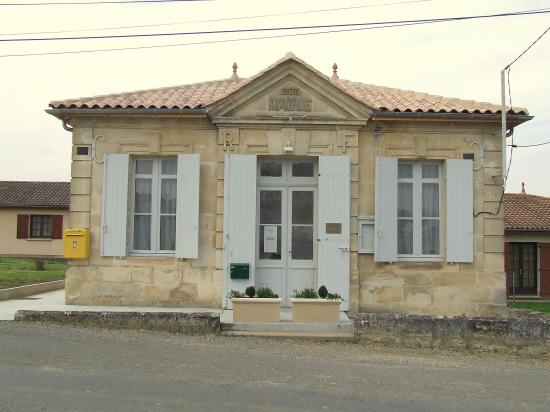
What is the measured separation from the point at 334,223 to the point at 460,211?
231cm

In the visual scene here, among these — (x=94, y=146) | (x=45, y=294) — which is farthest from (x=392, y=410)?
(x=45, y=294)

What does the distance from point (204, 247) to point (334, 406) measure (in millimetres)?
6172

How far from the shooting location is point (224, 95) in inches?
449

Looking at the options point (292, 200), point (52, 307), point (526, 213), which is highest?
point (526, 213)

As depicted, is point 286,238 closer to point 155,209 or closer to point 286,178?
point 286,178

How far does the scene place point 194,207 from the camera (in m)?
11.5

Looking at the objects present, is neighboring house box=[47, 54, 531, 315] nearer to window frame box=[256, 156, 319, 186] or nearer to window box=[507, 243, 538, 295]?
window frame box=[256, 156, 319, 186]

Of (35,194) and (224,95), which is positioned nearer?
(224,95)

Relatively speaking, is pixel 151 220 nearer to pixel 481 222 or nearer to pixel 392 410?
pixel 481 222

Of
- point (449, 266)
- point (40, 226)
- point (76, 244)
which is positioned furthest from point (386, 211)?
point (40, 226)

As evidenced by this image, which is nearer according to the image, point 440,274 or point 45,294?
point 440,274

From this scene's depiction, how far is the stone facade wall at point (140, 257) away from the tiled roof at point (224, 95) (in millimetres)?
327

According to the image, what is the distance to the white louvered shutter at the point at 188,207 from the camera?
1142 centimetres

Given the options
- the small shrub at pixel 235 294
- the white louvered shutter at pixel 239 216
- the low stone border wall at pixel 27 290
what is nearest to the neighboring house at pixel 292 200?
the white louvered shutter at pixel 239 216
